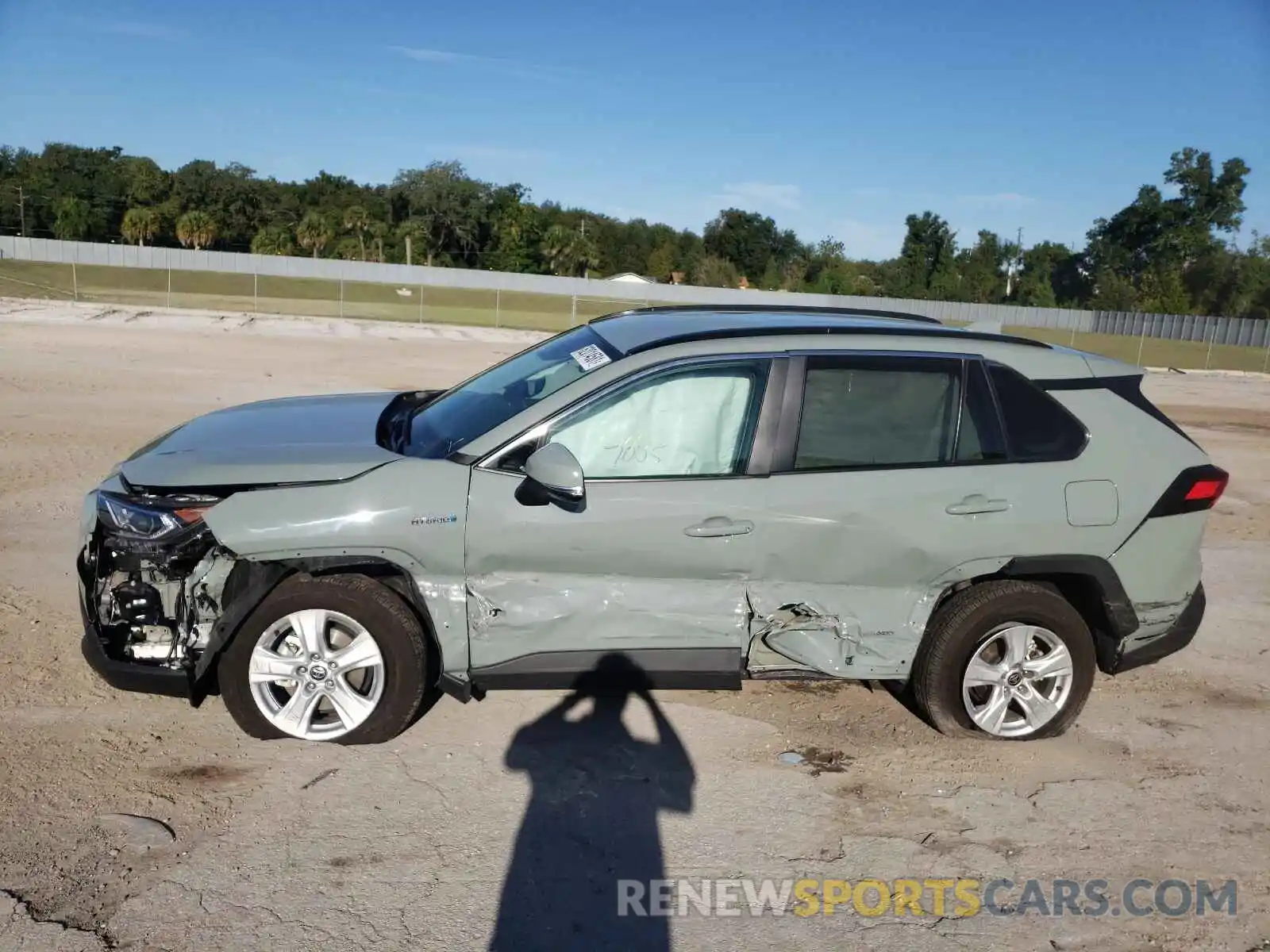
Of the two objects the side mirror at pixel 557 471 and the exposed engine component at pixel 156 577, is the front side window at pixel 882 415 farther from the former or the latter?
the exposed engine component at pixel 156 577

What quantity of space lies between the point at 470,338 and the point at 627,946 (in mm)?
27574

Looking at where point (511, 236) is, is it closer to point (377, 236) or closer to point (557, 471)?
point (377, 236)

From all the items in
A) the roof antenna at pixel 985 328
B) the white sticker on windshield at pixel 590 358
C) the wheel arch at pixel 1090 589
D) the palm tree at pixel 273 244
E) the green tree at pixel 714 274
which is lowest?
the wheel arch at pixel 1090 589

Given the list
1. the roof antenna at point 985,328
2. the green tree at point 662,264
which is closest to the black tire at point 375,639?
the roof antenna at point 985,328

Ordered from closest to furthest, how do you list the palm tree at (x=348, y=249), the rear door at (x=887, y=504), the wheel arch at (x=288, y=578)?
the wheel arch at (x=288, y=578)
the rear door at (x=887, y=504)
the palm tree at (x=348, y=249)

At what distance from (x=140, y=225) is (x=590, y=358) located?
247 feet

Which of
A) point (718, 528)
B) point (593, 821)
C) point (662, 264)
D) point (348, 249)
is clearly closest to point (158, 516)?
point (593, 821)

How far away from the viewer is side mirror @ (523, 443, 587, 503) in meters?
3.88

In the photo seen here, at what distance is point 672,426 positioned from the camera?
14.2ft

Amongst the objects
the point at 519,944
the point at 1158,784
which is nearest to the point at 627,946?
the point at 519,944

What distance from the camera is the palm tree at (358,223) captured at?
73.8 meters

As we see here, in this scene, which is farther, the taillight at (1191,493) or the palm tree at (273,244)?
the palm tree at (273,244)

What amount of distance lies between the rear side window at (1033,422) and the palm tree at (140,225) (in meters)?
75.8

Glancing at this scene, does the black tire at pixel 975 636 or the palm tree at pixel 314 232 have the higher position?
the palm tree at pixel 314 232
